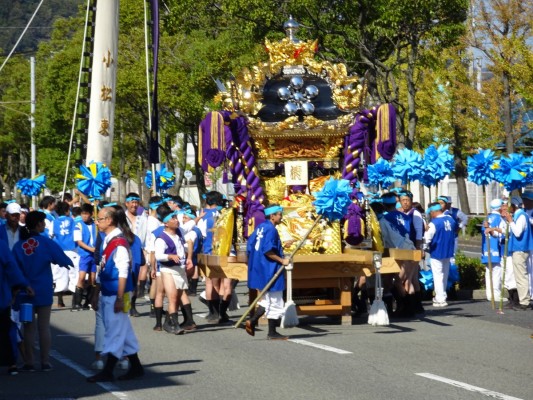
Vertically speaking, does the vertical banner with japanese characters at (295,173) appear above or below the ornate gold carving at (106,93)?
below

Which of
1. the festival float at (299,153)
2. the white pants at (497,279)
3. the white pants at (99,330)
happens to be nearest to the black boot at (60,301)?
the festival float at (299,153)

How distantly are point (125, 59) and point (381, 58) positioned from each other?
18128 mm

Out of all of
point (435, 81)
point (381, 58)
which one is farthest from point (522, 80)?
point (435, 81)

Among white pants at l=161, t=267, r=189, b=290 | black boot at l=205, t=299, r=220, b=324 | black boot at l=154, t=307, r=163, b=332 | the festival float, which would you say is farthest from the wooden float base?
black boot at l=154, t=307, r=163, b=332

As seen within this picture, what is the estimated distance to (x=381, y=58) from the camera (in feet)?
112

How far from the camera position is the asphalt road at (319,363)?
11297mm

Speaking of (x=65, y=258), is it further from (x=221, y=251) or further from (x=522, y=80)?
(x=522, y=80)

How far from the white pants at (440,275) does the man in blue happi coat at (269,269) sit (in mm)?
5326

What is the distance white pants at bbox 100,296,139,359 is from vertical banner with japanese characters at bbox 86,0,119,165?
14300 millimetres

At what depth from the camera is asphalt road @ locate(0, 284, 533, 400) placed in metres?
11.3

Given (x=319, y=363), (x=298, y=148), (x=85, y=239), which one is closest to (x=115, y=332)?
(x=319, y=363)

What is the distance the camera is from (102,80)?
86.5ft

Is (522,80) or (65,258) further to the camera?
(522,80)

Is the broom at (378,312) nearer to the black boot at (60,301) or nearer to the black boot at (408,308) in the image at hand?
the black boot at (408,308)
